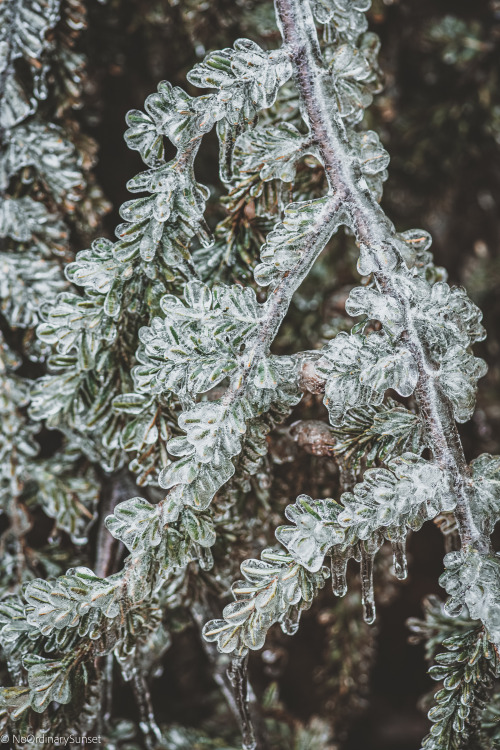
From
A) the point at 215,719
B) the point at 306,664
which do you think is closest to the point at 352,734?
the point at 306,664

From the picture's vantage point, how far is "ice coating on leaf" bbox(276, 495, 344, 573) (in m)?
0.56

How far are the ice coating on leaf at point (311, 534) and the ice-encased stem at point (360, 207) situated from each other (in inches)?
4.6

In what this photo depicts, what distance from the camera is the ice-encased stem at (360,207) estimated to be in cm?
57

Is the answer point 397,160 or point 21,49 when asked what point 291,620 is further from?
point 397,160

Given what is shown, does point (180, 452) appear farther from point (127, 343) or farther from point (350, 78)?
point (350, 78)

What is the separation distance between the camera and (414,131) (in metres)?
1.34

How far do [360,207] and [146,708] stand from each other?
0.68m

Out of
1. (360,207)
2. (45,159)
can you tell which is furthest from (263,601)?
(45,159)

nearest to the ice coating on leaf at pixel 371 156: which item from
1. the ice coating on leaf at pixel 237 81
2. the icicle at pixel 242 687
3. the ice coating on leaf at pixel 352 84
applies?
the ice coating on leaf at pixel 352 84

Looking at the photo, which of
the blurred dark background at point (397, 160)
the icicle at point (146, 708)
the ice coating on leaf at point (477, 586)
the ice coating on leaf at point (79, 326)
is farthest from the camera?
the blurred dark background at point (397, 160)

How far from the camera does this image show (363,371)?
0.56 m

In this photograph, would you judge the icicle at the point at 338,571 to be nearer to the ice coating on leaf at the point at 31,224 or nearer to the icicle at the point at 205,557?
the icicle at the point at 205,557

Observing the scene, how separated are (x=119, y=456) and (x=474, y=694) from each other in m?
0.47

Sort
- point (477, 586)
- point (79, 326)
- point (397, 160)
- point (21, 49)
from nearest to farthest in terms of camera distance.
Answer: point (477, 586) → point (79, 326) → point (21, 49) → point (397, 160)
